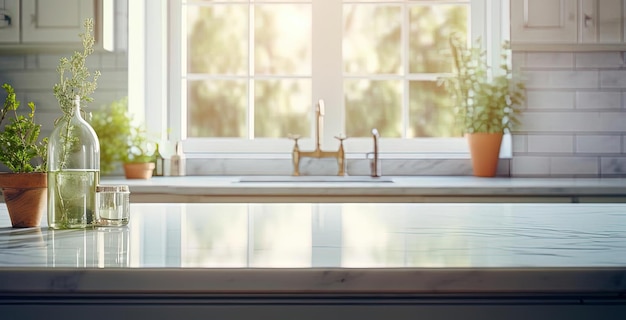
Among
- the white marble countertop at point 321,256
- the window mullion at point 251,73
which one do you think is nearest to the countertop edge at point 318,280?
the white marble countertop at point 321,256

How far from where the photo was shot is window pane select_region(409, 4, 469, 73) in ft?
13.3

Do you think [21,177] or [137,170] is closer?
[21,177]

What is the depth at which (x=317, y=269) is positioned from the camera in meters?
0.92

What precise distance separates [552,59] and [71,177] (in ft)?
8.93

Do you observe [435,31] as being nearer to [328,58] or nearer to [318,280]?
[328,58]

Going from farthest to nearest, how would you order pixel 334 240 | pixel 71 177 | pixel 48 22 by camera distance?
1. pixel 48 22
2. pixel 71 177
3. pixel 334 240

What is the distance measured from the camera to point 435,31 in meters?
4.16

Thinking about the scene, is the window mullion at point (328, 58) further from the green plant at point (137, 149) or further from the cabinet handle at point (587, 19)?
the cabinet handle at point (587, 19)

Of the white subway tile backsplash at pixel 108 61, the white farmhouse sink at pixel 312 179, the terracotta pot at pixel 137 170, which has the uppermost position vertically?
the white subway tile backsplash at pixel 108 61

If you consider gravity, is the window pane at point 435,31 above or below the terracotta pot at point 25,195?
above

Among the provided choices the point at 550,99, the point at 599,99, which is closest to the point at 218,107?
the point at 550,99

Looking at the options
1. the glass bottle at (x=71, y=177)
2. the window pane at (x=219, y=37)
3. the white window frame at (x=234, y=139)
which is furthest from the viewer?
the window pane at (x=219, y=37)

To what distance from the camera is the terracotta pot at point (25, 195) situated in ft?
4.48

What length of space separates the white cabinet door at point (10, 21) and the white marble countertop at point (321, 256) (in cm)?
185
